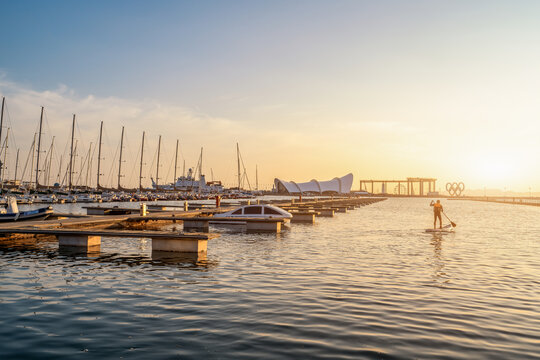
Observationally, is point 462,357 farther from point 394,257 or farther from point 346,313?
point 394,257

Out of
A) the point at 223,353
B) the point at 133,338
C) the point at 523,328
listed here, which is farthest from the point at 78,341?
the point at 523,328

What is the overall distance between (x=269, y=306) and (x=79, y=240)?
1631cm

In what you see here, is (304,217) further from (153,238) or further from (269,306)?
(269,306)

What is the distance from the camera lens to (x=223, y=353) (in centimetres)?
798

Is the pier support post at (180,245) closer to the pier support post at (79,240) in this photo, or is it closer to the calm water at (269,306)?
the calm water at (269,306)

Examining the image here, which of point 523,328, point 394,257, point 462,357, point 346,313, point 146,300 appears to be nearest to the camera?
point 462,357

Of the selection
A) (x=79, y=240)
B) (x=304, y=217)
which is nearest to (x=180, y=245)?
(x=79, y=240)

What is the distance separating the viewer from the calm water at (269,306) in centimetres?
835

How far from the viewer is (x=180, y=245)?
71.6ft

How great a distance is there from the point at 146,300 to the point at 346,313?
19.2 ft

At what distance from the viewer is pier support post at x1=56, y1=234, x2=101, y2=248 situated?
23375 mm

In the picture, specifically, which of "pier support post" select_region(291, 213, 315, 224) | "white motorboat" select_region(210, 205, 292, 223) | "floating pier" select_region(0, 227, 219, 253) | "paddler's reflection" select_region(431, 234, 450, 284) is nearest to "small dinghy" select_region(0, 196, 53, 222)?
"floating pier" select_region(0, 227, 219, 253)

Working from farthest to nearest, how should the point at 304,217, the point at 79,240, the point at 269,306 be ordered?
the point at 304,217 → the point at 79,240 → the point at 269,306

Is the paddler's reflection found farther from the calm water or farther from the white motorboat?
the white motorboat
